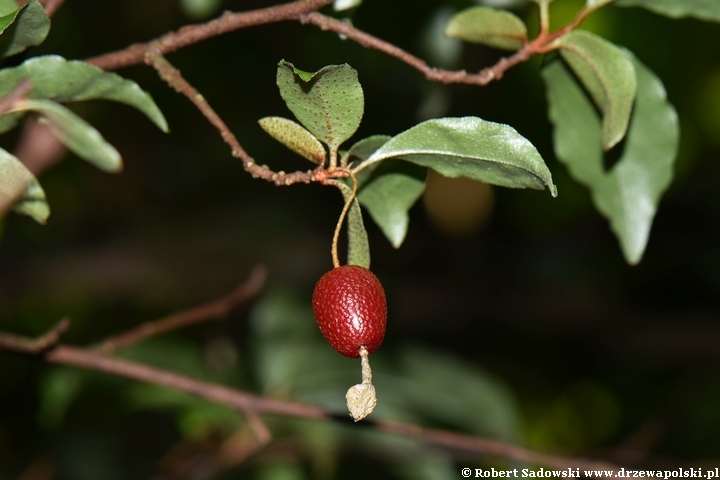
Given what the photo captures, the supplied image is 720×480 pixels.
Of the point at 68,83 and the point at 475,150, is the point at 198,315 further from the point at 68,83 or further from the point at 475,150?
the point at 475,150

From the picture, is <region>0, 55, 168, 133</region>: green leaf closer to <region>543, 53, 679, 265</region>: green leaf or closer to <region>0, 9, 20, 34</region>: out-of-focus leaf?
<region>0, 9, 20, 34</region>: out-of-focus leaf

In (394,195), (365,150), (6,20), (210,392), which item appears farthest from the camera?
(210,392)

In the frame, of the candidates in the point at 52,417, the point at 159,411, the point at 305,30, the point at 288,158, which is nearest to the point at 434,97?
the point at 305,30

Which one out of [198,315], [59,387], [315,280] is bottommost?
[315,280]

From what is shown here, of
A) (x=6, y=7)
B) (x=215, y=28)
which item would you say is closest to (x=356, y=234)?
(x=215, y=28)

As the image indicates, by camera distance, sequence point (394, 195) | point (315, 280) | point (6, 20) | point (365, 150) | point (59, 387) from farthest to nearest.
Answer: point (315, 280)
point (59, 387)
point (394, 195)
point (365, 150)
point (6, 20)

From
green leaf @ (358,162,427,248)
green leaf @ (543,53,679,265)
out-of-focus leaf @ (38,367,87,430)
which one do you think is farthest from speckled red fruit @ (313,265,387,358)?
out-of-focus leaf @ (38,367,87,430)

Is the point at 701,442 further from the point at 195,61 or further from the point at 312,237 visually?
the point at 195,61

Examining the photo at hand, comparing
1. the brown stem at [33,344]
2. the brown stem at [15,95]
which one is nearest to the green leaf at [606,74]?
the brown stem at [15,95]

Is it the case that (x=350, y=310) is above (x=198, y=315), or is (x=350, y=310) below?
above
